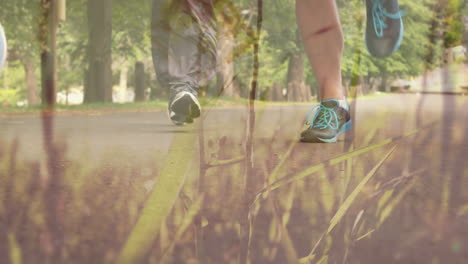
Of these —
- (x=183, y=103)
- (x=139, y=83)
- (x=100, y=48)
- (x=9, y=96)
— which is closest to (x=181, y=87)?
(x=183, y=103)

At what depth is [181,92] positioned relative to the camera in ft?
14.1

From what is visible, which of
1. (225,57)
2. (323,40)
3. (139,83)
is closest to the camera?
(323,40)

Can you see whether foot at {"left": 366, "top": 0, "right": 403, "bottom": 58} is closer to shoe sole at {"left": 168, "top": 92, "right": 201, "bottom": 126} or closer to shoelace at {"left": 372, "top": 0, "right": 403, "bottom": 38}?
shoelace at {"left": 372, "top": 0, "right": 403, "bottom": 38}

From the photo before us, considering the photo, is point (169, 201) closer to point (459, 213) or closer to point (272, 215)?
point (272, 215)

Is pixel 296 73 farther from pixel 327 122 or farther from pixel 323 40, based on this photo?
pixel 327 122

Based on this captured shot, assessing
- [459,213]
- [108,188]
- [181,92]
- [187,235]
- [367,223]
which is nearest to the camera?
[187,235]

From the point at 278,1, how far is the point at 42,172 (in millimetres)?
14457

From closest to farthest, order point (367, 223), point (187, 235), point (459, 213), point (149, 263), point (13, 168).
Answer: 1. point (149, 263)
2. point (187, 235)
3. point (367, 223)
4. point (459, 213)
5. point (13, 168)

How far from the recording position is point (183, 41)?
457 cm

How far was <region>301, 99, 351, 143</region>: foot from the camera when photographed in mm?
3861

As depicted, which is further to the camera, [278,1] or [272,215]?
[278,1]

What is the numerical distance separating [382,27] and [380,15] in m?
0.09

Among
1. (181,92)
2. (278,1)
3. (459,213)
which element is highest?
(278,1)

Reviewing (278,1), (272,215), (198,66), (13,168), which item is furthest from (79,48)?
(272,215)
